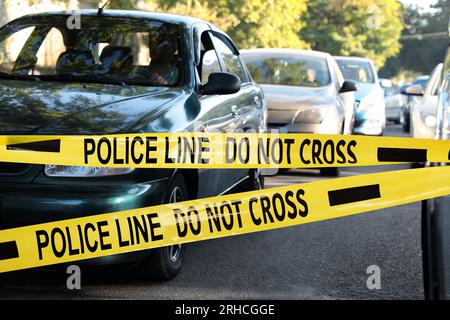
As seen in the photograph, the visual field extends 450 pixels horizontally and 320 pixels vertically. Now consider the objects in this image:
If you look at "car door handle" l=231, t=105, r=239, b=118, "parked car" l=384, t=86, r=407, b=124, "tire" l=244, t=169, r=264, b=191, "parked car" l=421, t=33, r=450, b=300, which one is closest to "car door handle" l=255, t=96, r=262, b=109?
"tire" l=244, t=169, r=264, b=191

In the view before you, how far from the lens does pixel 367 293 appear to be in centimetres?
556

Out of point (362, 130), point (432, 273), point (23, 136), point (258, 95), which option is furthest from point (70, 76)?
point (362, 130)

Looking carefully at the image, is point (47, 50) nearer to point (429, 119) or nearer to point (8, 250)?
point (8, 250)

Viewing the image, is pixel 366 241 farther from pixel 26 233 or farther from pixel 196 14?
pixel 196 14

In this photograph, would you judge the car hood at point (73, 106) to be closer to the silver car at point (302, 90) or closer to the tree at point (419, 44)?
the silver car at point (302, 90)

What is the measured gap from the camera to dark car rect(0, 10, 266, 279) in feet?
16.6

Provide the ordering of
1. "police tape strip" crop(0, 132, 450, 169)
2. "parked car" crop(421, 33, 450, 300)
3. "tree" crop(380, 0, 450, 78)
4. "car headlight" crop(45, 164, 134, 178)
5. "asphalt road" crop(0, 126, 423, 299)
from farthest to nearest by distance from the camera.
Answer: "tree" crop(380, 0, 450, 78)
"asphalt road" crop(0, 126, 423, 299)
"car headlight" crop(45, 164, 134, 178)
"police tape strip" crop(0, 132, 450, 169)
"parked car" crop(421, 33, 450, 300)

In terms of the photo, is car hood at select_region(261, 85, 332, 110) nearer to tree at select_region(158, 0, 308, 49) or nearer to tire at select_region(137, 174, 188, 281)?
tire at select_region(137, 174, 188, 281)

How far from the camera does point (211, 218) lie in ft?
16.3

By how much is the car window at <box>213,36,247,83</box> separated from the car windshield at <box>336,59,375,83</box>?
9522 millimetres

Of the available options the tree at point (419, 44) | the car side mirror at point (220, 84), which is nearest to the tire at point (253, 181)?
the car side mirror at point (220, 84)

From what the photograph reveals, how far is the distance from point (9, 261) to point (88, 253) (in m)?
0.42

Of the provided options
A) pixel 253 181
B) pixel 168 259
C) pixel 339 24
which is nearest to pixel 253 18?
pixel 339 24

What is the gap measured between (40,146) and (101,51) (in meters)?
2.04
